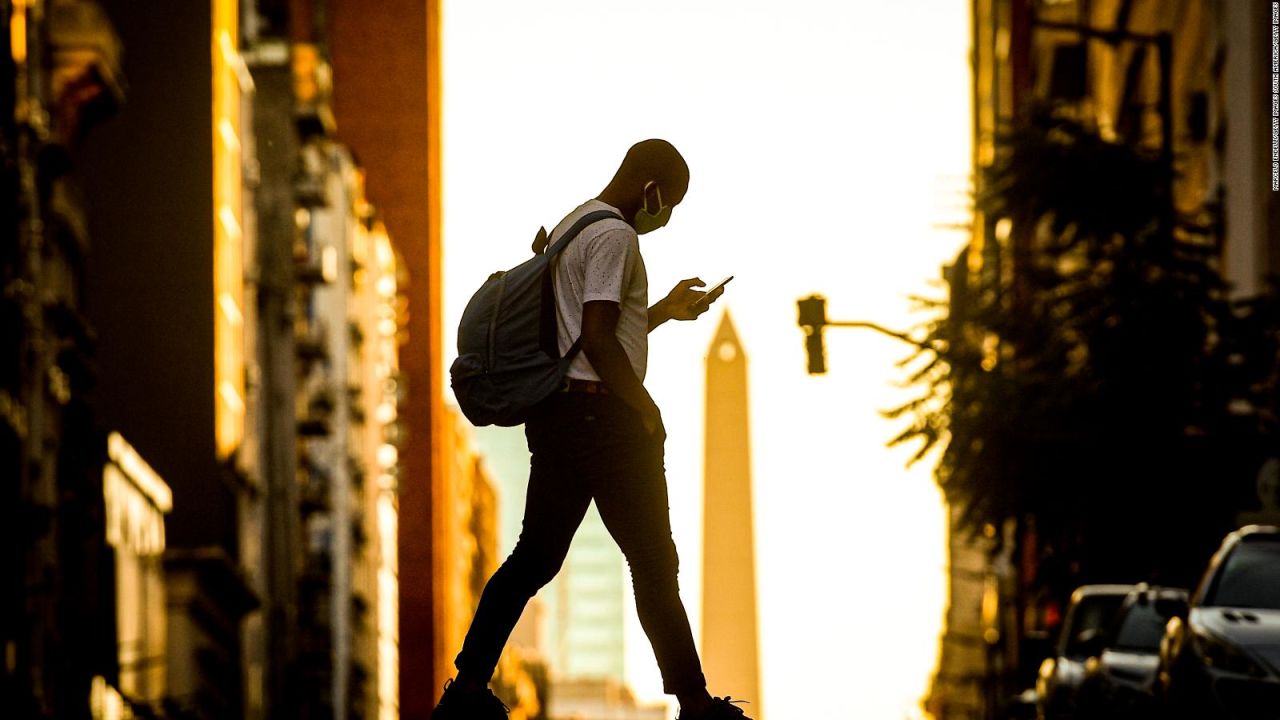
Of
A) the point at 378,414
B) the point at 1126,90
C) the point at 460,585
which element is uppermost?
the point at 1126,90

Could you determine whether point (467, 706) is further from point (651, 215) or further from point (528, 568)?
point (651, 215)

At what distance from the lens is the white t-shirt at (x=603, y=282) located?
7.95 m

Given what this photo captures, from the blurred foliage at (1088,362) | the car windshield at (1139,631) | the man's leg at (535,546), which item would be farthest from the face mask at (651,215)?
the blurred foliage at (1088,362)

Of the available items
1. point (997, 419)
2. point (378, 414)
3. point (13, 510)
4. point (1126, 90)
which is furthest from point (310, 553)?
point (997, 419)

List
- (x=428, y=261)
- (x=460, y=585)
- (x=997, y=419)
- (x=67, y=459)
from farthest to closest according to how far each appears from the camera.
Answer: (x=460, y=585)
(x=428, y=261)
(x=67, y=459)
(x=997, y=419)

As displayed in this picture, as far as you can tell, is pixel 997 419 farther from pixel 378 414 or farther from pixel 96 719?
pixel 378 414

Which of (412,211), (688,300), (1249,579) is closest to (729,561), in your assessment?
(412,211)

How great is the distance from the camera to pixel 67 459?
32469mm

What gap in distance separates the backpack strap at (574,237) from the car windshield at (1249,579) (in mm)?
6494

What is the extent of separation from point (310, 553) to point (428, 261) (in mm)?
42763

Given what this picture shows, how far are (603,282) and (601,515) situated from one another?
29.7 inches

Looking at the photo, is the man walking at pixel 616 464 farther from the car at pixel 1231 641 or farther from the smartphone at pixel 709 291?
the car at pixel 1231 641

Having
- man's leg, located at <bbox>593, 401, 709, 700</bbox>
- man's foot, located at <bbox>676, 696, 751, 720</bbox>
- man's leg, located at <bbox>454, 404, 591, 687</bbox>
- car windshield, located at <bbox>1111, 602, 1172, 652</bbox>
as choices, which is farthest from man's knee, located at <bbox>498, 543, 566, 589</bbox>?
car windshield, located at <bbox>1111, 602, 1172, 652</bbox>

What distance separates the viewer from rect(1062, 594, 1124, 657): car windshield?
811 inches
